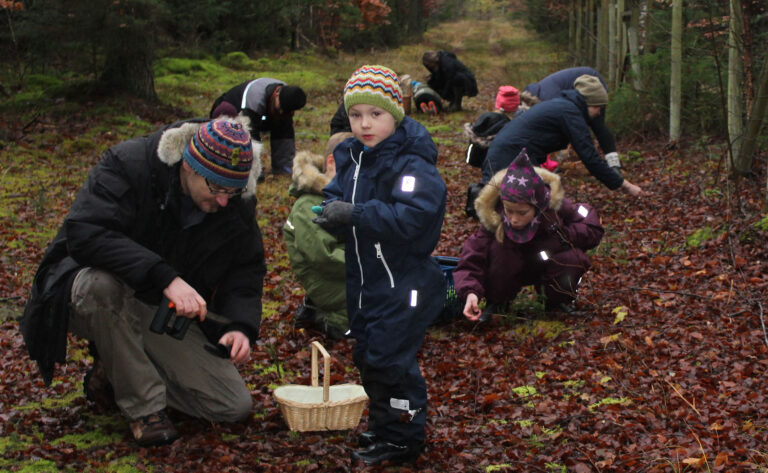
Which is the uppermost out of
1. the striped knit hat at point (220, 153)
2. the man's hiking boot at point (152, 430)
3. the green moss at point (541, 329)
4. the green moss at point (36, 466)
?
the striped knit hat at point (220, 153)

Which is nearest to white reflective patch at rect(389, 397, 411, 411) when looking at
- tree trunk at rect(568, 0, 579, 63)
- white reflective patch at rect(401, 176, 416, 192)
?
white reflective patch at rect(401, 176, 416, 192)

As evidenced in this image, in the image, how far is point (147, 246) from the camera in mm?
4172

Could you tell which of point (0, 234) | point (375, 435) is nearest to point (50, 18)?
point (0, 234)

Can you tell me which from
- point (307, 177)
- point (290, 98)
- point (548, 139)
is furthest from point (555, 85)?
point (307, 177)

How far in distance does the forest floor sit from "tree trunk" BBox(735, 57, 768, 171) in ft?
0.78

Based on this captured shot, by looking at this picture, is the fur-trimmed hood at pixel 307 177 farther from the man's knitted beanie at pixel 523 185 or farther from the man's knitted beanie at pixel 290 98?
the man's knitted beanie at pixel 290 98

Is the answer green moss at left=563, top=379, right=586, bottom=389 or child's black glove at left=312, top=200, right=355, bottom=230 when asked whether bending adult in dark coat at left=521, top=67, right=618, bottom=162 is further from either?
child's black glove at left=312, top=200, right=355, bottom=230

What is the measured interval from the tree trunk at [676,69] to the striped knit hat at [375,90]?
7.83m

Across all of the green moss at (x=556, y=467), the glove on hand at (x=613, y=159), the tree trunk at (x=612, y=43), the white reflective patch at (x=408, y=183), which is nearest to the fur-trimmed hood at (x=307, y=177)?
→ the white reflective patch at (x=408, y=183)

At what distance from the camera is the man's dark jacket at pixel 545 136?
7852 millimetres

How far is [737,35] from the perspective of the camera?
26.2ft

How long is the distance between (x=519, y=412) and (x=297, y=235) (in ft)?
7.52

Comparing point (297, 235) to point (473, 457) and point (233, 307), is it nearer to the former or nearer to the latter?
point (233, 307)

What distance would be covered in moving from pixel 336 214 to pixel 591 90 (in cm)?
589
